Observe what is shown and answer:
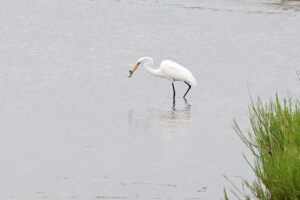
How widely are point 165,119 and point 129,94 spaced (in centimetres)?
273

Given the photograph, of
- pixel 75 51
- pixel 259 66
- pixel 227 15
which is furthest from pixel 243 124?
pixel 227 15

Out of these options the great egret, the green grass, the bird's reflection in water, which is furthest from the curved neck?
the green grass

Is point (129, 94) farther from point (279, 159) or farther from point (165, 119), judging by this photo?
point (279, 159)

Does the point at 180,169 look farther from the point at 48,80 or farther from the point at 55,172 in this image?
the point at 48,80

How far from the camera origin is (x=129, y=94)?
64.2 feet

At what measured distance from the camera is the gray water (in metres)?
12.4

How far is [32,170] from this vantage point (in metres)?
12.5

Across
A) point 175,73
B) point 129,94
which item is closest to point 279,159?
point 129,94

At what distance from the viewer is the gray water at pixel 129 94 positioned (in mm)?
12430

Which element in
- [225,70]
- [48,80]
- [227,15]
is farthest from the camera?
[227,15]

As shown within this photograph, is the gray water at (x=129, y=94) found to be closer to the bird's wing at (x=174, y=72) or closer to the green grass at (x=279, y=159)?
the bird's wing at (x=174, y=72)

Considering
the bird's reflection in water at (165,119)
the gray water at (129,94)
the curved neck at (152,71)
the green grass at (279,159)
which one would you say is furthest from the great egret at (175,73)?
the green grass at (279,159)

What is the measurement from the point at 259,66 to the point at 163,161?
11380mm

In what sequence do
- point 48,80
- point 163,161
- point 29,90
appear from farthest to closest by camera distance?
1. point 48,80
2. point 29,90
3. point 163,161
